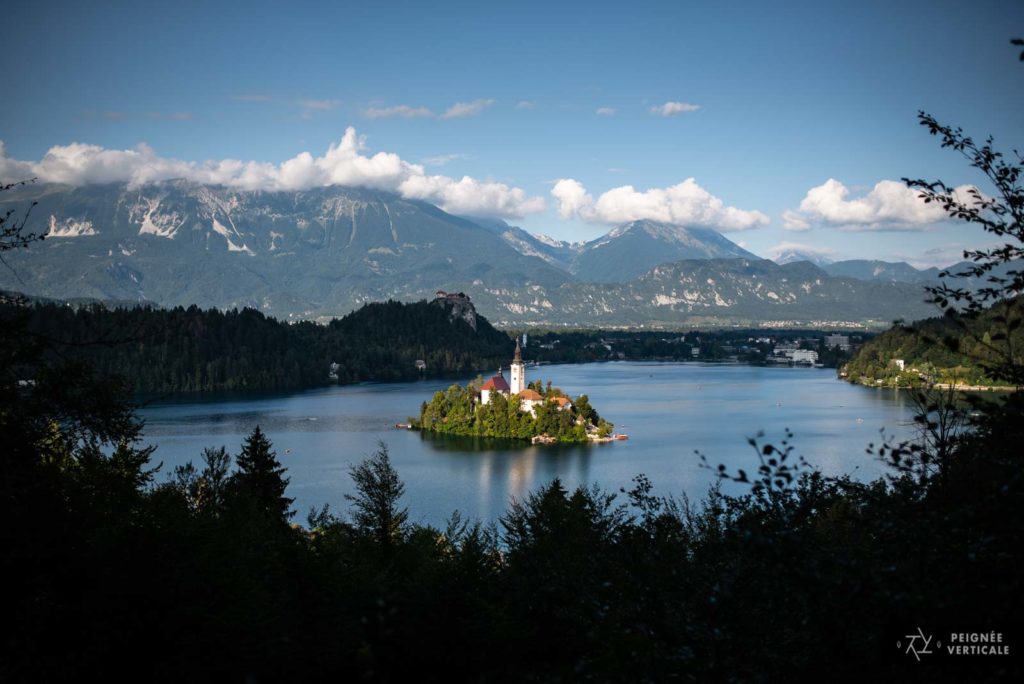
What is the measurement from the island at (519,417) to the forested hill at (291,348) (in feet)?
53.1

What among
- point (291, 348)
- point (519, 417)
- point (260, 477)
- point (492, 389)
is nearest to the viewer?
point (260, 477)

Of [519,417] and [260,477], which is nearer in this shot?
[260,477]

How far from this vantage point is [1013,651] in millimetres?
3625

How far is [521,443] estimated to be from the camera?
37.5 metres

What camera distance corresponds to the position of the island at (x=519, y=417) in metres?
38.3

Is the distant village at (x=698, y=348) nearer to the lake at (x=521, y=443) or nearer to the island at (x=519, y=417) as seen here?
the lake at (x=521, y=443)

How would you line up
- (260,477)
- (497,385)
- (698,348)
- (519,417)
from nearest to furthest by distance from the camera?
(260,477) → (519,417) → (497,385) → (698,348)

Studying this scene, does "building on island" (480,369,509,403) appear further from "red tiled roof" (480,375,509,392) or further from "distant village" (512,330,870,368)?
"distant village" (512,330,870,368)

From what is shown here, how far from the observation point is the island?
38281 millimetres

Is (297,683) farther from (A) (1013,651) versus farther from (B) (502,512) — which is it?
(B) (502,512)

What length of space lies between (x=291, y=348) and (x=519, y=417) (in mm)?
41194

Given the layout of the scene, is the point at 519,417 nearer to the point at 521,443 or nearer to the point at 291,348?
the point at 521,443

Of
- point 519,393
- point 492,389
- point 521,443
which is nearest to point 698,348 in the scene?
point 492,389

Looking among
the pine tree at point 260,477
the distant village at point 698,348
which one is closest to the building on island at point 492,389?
the pine tree at point 260,477
